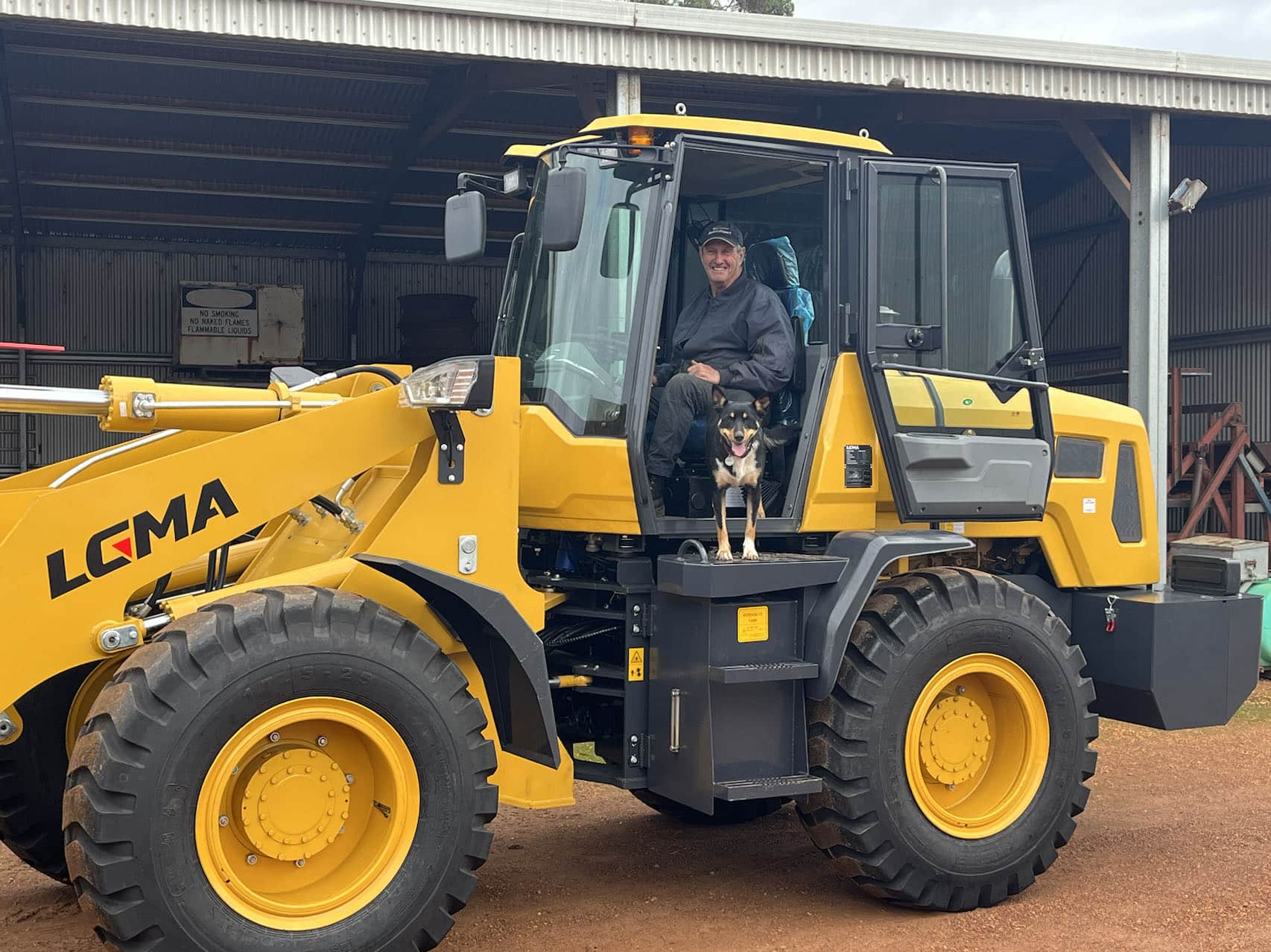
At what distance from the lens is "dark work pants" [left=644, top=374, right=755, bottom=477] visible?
507cm

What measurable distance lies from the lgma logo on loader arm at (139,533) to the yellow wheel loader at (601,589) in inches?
0.4

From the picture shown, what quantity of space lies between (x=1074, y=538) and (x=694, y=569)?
2180 mm

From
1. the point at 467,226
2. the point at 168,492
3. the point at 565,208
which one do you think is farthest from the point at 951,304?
the point at 168,492

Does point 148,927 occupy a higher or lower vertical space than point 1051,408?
lower

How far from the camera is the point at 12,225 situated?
1953cm

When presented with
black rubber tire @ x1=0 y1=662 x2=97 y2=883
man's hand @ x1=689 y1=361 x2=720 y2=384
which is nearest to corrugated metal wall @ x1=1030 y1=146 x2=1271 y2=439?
man's hand @ x1=689 y1=361 x2=720 y2=384

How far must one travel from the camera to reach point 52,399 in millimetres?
4176

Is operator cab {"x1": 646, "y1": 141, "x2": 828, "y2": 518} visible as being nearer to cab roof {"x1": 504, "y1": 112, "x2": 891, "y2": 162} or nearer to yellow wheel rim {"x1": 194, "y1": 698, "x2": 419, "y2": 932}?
cab roof {"x1": 504, "y1": 112, "x2": 891, "y2": 162}

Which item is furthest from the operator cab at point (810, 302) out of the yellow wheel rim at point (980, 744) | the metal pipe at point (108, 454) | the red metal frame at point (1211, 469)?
the red metal frame at point (1211, 469)

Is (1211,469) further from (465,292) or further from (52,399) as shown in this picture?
(52,399)

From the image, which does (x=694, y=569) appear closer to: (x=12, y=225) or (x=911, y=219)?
(x=911, y=219)

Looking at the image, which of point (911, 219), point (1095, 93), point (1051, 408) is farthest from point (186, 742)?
point (1095, 93)

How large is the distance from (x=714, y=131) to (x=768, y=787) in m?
2.48

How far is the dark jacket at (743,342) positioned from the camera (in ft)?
17.4
